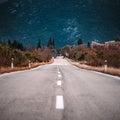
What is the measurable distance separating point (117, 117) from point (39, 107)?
1759mm

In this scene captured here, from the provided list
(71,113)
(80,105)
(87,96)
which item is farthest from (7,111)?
(87,96)

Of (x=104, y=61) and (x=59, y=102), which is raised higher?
(x=104, y=61)

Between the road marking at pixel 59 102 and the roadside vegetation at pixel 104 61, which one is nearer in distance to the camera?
the road marking at pixel 59 102

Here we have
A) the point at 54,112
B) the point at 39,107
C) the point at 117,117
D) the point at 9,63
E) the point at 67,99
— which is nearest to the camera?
the point at 117,117

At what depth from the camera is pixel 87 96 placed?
7809 millimetres

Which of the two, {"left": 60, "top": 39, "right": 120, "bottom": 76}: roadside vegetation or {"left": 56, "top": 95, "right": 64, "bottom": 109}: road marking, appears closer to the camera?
{"left": 56, "top": 95, "right": 64, "bottom": 109}: road marking

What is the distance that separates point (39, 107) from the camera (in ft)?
20.2

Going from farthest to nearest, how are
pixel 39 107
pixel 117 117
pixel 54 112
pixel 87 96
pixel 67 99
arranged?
1. pixel 87 96
2. pixel 67 99
3. pixel 39 107
4. pixel 54 112
5. pixel 117 117

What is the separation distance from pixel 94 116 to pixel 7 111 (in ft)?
5.78

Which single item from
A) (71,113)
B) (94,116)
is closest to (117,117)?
(94,116)

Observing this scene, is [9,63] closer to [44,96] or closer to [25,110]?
[44,96]

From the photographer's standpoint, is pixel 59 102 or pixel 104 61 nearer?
pixel 59 102

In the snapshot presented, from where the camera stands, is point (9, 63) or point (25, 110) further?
point (9, 63)

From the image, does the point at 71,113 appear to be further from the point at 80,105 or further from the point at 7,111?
the point at 7,111
